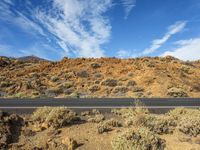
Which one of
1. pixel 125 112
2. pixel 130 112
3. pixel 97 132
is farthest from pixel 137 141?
pixel 125 112

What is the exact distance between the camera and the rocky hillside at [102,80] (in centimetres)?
3266

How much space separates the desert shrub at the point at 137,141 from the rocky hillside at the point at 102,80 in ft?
59.0

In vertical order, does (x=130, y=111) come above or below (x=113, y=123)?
above

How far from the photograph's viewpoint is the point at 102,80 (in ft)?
126

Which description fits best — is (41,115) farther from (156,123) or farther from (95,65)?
(95,65)

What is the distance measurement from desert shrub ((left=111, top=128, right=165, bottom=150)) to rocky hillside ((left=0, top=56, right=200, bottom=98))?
17988 millimetres

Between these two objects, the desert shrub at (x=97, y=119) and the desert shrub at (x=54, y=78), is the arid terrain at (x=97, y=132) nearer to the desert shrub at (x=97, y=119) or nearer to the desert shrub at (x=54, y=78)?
the desert shrub at (x=97, y=119)

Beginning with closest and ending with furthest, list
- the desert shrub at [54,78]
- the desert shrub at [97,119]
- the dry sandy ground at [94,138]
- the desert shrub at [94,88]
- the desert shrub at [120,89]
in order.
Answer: the dry sandy ground at [94,138] → the desert shrub at [97,119] → the desert shrub at [120,89] → the desert shrub at [94,88] → the desert shrub at [54,78]

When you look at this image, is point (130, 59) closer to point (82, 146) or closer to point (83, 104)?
point (83, 104)

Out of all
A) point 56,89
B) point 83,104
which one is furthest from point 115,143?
point 56,89

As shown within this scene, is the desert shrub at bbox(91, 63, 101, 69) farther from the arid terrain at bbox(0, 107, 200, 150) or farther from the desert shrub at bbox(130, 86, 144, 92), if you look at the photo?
the arid terrain at bbox(0, 107, 200, 150)

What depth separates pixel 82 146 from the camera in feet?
39.0

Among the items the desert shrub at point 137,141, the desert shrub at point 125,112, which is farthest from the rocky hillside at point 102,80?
the desert shrub at point 137,141

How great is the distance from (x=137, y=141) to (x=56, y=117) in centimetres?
394
